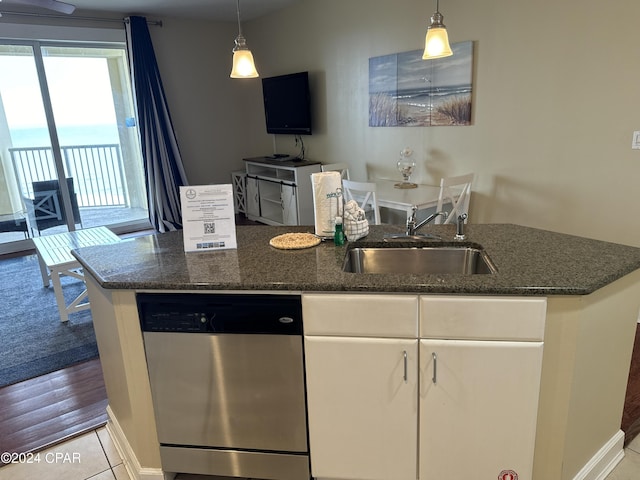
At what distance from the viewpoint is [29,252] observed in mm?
5188

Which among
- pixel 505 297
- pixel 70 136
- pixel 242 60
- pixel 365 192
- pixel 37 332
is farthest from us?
pixel 70 136

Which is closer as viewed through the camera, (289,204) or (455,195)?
(455,195)

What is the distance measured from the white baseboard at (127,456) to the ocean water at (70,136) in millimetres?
4261

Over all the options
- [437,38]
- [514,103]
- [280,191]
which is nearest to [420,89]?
[514,103]

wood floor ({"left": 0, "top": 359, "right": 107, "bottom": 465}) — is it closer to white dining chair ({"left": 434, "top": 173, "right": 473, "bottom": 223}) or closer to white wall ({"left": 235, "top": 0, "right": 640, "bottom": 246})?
white dining chair ({"left": 434, "top": 173, "right": 473, "bottom": 223})

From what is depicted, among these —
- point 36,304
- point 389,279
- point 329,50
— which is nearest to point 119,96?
point 329,50

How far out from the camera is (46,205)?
17.6 ft

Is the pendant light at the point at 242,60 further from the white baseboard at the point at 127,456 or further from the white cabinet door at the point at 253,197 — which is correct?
the white cabinet door at the point at 253,197

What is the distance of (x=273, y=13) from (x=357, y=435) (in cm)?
528

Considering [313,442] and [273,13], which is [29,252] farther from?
[313,442]

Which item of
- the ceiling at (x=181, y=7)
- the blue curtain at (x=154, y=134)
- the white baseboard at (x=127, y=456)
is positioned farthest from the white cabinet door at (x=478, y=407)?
the blue curtain at (x=154, y=134)

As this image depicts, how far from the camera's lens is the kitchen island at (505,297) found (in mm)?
1389

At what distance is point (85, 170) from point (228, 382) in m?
5.13

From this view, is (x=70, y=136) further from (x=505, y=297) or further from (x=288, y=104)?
(x=505, y=297)
